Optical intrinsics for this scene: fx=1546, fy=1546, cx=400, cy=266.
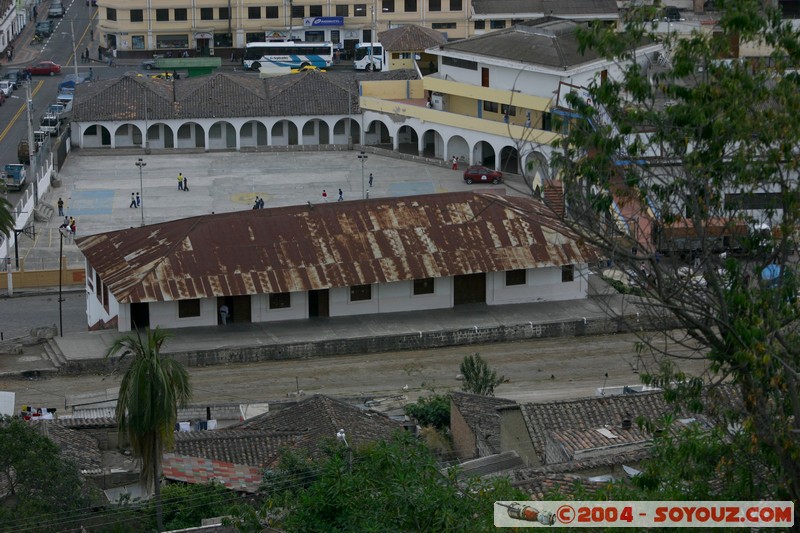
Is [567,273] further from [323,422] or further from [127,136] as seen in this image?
[127,136]

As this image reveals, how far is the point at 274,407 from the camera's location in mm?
37188

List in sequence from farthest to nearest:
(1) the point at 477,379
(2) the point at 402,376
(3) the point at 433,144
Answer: (3) the point at 433,144 < (2) the point at 402,376 < (1) the point at 477,379

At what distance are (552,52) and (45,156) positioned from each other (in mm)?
21253

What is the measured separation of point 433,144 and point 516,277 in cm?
2313

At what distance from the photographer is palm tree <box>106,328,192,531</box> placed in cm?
2639

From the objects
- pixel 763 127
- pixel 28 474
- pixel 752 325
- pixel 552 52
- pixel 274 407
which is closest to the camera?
pixel 752 325

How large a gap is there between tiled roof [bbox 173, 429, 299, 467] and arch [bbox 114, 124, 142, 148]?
39261 millimetres

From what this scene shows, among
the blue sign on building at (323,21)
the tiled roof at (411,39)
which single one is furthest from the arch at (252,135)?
the blue sign on building at (323,21)

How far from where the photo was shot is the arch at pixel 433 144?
220ft

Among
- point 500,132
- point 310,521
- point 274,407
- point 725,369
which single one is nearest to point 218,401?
point 274,407

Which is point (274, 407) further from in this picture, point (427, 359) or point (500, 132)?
point (500, 132)

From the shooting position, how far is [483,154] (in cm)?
6569

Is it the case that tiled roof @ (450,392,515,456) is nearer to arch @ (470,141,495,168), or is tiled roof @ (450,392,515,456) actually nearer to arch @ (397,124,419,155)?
arch @ (470,141,495,168)

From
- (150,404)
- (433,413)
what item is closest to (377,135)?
(433,413)
